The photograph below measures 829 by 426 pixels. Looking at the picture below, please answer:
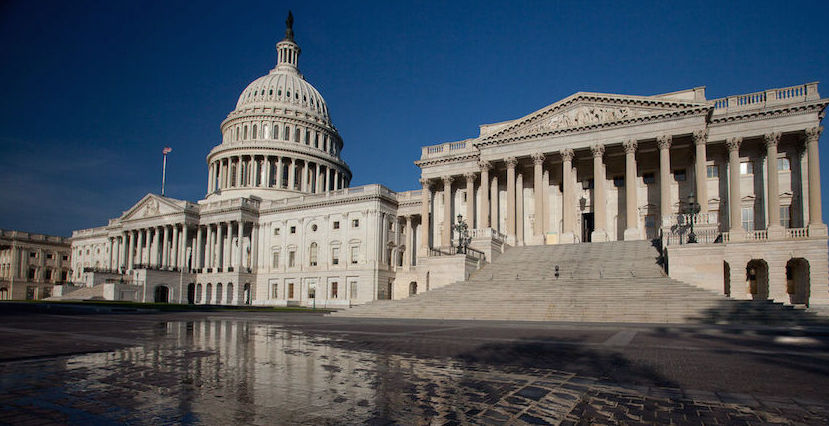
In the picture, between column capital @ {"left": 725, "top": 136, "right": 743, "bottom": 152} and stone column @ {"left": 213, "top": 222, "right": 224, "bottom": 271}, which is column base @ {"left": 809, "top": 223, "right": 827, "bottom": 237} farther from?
stone column @ {"left": 213, "top": 222, "right": 224, "bottom": 271}

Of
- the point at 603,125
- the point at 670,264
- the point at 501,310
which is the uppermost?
the point at 603,125

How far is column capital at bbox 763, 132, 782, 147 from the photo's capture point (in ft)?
139

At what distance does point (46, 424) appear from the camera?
5.16 m

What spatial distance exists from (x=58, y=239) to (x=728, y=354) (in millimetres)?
134232

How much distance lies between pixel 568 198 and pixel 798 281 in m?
18.2

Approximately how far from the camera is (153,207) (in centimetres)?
9031

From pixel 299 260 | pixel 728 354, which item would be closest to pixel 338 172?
pixel 299 260

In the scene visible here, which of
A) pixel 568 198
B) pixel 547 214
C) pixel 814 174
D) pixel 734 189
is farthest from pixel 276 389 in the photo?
pixel 814 174

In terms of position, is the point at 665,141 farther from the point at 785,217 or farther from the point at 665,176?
the point at 785,217

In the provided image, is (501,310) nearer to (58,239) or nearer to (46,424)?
(46,424)

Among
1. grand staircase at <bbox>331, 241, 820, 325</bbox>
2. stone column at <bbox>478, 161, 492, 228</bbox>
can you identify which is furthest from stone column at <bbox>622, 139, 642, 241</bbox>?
stone column at <bbox>478, 161, 492, 228</bbox>

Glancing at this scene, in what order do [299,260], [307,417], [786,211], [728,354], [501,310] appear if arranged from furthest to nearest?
[299,260] → [786,211] → [501,310] → [728,354] → [307,417]

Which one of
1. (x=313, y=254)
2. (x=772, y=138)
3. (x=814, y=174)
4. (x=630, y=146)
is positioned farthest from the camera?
(x=313, y=254)

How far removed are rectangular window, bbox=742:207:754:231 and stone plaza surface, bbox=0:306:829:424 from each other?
3632cm
